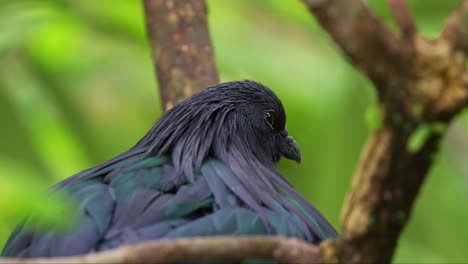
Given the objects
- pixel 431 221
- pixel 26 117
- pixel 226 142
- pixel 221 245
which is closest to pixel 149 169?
pixel 226 142

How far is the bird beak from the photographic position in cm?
372

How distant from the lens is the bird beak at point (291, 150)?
3.72 m

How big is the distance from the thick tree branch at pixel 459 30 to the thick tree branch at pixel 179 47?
218 centimetres

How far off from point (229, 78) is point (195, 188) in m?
2.19

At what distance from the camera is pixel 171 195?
277 centimetres

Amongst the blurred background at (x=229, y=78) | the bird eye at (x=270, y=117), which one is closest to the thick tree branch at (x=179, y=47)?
the blurred background at (x=229, y=78)

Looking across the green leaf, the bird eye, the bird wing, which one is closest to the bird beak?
the bird eye

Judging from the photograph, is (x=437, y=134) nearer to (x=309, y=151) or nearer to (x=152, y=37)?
(x=152, y=37)

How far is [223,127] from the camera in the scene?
10.9ft

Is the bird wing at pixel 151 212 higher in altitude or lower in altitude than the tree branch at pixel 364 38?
lower

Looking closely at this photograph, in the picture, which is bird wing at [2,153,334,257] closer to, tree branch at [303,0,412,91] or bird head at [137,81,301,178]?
bird head at [137,81,301,178]

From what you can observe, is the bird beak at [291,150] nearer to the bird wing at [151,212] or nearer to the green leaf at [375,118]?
the bird wing at [151,212]

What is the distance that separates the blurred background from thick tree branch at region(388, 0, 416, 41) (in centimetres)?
136

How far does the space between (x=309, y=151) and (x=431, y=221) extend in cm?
→ 89
